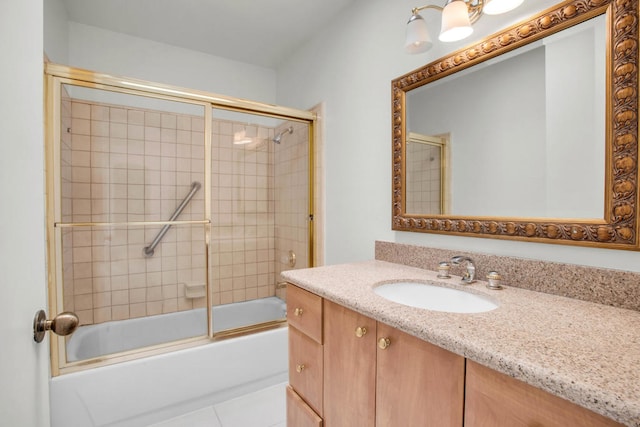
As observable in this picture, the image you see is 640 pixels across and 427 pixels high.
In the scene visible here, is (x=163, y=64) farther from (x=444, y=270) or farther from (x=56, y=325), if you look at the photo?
(x=444, y=270)

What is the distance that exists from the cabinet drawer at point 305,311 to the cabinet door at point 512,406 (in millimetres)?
545

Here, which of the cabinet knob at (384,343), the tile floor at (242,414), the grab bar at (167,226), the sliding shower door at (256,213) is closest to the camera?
the cabinet knob at (384,343)

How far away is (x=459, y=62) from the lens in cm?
122

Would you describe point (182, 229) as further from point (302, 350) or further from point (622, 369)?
point (622, 369)

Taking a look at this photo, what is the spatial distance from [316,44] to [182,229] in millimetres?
1730

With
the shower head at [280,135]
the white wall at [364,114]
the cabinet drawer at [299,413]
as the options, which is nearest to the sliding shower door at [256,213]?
the shower head at [280,135]

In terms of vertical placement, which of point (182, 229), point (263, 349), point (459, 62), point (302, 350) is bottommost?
point (263, 349)

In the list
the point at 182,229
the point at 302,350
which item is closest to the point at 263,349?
the point at 302,350

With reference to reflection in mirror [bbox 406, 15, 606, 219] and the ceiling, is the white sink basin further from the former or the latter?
the ceiling

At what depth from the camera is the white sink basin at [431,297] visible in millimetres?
1013

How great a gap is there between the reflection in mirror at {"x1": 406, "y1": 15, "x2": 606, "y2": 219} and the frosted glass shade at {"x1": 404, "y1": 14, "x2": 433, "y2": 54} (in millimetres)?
181

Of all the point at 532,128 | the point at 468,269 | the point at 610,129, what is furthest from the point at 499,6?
the point at 468,269

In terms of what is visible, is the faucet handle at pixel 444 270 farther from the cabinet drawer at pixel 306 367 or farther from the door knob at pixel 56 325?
the door knob at pixel 56 325

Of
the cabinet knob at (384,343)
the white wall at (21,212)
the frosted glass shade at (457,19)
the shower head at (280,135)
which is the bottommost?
the cabinet knob at (384,343)
